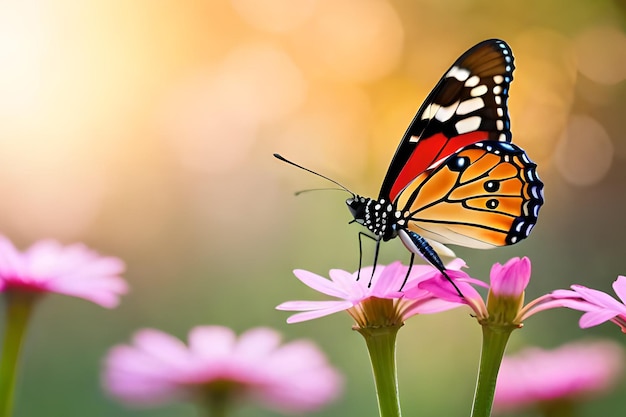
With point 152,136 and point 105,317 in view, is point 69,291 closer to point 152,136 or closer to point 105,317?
point 105,317


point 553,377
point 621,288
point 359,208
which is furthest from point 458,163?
point 553,377

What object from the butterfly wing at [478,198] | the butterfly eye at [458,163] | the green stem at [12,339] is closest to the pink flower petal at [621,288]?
the butterfly wing at [478,198]

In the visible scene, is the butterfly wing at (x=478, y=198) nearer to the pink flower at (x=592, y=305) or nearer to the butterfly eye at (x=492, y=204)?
the butterfly eye at (x=492, y=204)

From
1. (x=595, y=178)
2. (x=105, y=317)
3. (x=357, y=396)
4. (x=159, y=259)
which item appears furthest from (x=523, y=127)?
(x=105, y=317)

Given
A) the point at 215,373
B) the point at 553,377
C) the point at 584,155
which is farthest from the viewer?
the point at 584,155

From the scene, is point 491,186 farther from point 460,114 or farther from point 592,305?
point 592,305

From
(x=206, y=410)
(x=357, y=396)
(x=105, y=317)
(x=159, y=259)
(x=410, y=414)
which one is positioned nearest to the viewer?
(x=206, y=410)
